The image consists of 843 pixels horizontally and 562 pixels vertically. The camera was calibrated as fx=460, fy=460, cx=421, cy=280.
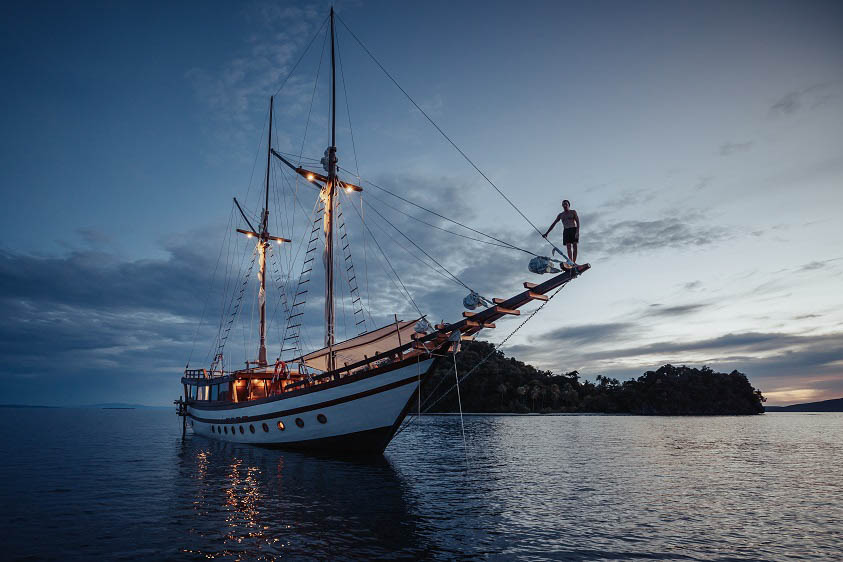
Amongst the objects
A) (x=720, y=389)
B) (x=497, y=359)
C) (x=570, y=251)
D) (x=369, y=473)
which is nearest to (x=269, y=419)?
(x=369, y=473)

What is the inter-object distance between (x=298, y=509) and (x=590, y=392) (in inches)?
6221

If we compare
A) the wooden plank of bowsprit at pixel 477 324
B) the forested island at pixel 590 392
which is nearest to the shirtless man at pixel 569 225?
the wooden plank of bowsprit at pixel 477 324

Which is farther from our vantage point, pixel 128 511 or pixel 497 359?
pixel 497 359

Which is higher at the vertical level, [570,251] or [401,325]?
[570,251]

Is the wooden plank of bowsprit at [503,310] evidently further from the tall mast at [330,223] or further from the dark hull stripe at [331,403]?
the tall mast at [330,223]

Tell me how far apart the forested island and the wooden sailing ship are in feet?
350

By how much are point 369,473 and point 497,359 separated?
14237 cm

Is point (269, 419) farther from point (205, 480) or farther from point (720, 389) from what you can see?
point (720, 389)

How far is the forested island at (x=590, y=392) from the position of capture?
144750mm

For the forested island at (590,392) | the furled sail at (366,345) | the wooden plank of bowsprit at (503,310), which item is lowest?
the forested island at (590,392)

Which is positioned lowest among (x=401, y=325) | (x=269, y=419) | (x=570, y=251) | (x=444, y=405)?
(x=444, y=405)

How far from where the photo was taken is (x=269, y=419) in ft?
92.8

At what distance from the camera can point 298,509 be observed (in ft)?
46.9

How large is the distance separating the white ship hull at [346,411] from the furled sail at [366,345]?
3.12 m
